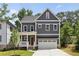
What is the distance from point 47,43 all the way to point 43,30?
182 cm

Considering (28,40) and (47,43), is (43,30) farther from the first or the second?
(28,40)

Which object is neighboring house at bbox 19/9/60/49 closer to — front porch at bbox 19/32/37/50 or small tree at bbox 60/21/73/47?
front porch at bbox 19/32/37/50

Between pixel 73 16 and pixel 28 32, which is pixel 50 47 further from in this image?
pixel 73 16

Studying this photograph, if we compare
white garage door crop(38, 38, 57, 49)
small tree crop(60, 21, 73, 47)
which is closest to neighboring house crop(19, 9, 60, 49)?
white garage door crop(38, 38, 57, 49)

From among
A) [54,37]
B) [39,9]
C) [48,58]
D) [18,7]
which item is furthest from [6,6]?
[48,58]

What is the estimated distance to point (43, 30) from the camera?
1390 inches

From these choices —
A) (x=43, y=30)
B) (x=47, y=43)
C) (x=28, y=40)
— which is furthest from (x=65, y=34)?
(x=28, y=40)

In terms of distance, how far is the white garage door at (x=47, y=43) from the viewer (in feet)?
113

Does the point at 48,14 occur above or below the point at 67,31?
above

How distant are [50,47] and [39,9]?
20.9 feet

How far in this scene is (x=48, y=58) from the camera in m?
22.9

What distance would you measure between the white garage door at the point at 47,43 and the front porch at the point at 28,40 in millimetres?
665

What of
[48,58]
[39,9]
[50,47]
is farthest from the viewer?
[39,9]

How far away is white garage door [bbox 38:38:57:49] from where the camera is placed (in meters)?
34.5
